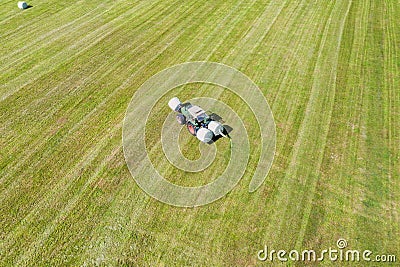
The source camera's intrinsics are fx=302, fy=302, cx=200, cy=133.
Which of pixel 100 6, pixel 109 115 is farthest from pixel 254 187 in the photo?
pixel 100 6

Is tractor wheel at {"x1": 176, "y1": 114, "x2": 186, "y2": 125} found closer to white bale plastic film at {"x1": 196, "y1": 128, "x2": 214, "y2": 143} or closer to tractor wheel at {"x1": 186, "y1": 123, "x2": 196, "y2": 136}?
tractor wheel at {"x1": 186, "y1": 123, "x2": 196, "y2": 136}

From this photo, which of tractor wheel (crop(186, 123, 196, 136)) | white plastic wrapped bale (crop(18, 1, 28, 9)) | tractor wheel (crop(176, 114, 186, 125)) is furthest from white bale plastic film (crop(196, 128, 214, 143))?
white plastic wrapped bale (crop(18, 1, 28, 9))

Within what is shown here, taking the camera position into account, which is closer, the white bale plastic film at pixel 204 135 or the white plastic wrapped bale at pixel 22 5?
the white bale plastic film at pixel 204 135

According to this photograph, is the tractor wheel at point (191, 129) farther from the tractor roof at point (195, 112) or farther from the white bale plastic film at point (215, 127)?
the white bale plastic film at point (215, 127)

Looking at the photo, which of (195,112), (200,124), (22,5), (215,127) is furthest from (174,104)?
(22,5)

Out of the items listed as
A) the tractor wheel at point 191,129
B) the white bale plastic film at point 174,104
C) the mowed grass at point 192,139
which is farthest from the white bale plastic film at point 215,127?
the white bale plastic film at point 174,104

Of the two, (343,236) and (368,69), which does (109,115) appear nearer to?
(343,236)

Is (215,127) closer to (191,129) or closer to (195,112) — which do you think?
(195,112)
